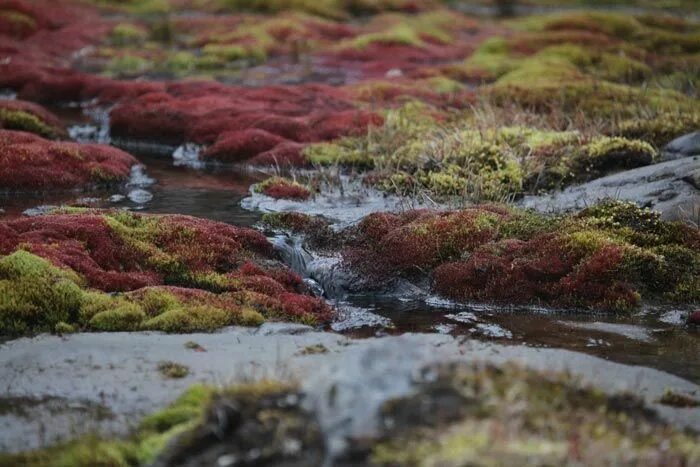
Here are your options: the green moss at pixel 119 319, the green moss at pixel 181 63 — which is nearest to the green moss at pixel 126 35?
the green moss at pixel 181 63

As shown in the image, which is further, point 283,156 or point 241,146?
point 241,146

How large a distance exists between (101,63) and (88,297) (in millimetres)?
33826

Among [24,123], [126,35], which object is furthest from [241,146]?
[126,35]

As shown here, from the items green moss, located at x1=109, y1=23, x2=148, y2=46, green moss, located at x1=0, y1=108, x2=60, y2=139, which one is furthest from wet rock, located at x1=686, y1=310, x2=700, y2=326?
green moss, located at x1=109, y1=23, x2=148, y2=46

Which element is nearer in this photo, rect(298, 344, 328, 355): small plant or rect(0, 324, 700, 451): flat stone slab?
rect(0, 324, 700, 451): flat stone slab

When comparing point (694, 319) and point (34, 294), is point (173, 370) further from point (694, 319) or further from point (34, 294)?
point (694, 319)

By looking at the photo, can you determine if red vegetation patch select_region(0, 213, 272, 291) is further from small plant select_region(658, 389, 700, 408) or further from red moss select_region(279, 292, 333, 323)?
small plant select_region(658, 389, 700, 408)

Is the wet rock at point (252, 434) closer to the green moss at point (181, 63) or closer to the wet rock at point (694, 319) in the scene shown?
the wet rock at point (694, 319)

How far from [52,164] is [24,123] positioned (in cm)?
465

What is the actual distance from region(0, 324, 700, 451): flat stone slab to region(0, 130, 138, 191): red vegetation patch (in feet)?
34.6

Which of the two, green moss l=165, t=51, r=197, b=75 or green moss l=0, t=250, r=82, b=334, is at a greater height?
green moss l=0, t=250, r=82, b=334

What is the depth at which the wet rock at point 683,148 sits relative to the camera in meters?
20.0

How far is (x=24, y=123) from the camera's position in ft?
79.0

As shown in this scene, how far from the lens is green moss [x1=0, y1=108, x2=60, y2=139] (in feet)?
78.6
